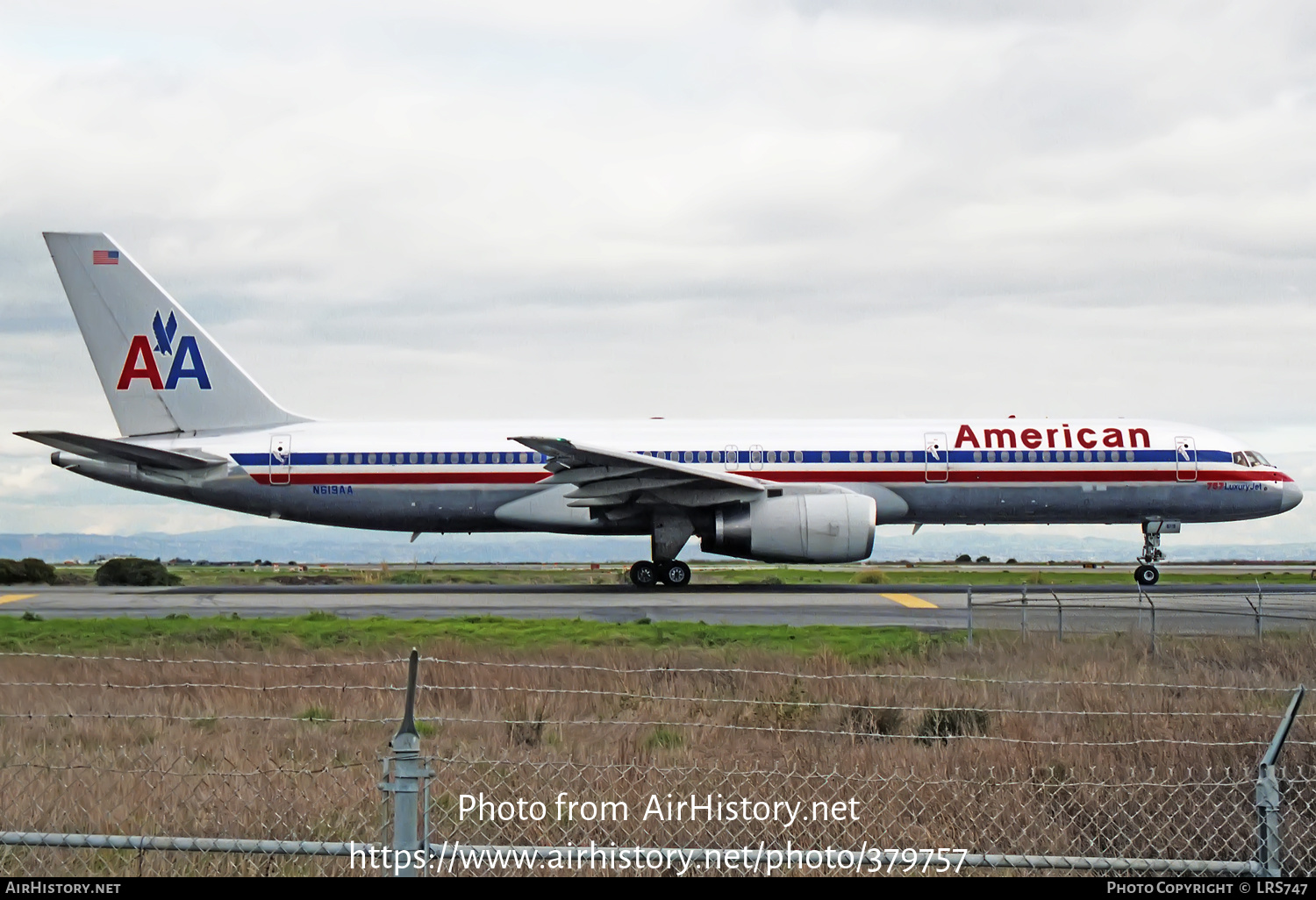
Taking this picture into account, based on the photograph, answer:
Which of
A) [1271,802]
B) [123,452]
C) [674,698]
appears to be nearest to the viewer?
[1271,802]

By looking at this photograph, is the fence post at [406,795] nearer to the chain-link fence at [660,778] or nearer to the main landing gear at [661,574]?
the chain-link fence at [660,778]

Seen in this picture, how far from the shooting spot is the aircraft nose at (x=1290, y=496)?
31.0 m

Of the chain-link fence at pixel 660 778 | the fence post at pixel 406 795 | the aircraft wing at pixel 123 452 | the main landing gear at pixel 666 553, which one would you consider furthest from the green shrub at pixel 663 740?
the aircraft wing at pixel 123 452

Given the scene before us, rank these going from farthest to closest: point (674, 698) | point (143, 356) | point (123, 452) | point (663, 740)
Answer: point (143, 356), point (123, 452), point (674, 698), point (663, 740)

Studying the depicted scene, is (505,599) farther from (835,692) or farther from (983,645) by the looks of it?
(835,692)

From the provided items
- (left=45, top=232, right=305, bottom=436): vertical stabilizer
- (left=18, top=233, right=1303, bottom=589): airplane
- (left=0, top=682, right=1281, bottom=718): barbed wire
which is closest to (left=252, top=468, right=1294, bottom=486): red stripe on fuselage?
Result: (left=18, top=233, right=1303, bottom=589): airplane

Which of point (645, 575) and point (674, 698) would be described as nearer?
point (674, 698)

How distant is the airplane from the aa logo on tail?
0.12ft

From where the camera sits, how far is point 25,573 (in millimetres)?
41094

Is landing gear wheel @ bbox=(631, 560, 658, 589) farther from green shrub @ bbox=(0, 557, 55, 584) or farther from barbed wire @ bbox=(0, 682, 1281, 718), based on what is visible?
green shrub @ bbox=(0, 557, 55, 584)

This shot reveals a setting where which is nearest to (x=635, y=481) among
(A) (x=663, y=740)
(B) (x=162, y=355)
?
(B) (x=162, y=355)

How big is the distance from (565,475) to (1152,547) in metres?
14.8

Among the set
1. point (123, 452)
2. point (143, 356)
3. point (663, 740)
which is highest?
point (143, 356)

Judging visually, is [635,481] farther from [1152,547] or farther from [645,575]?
[1152,547]
